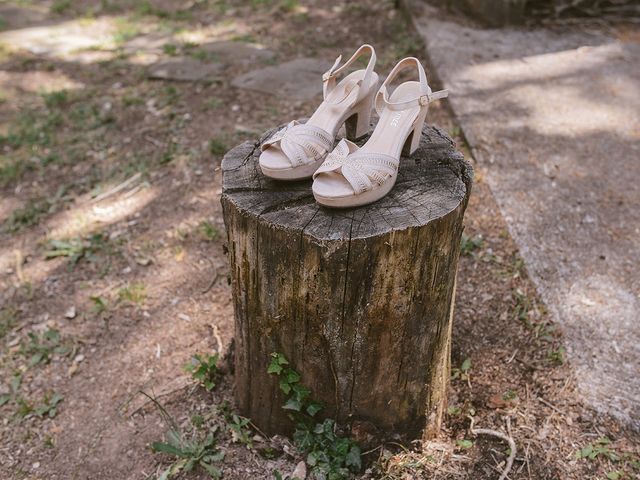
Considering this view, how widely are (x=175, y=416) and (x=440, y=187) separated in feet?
4.76

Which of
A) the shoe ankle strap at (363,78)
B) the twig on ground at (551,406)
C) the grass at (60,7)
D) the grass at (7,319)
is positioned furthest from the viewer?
the grass at (60,7)

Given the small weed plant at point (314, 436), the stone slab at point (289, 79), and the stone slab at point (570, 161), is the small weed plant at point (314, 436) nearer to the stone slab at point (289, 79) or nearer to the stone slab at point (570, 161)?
the stone slab at point (570, 161)

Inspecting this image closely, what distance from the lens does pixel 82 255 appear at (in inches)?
134

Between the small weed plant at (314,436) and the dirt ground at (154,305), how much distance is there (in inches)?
3.5

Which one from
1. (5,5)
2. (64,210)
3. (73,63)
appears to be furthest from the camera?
(5,5)

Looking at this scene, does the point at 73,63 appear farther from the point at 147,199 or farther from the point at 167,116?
the point at 147,199

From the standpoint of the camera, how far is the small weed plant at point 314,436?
204cm

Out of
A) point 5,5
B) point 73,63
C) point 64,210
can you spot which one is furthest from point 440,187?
point 5,5

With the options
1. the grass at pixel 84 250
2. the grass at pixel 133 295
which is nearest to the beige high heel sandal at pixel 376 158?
the grass at pixel 133 295

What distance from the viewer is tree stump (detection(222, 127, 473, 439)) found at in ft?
5.71

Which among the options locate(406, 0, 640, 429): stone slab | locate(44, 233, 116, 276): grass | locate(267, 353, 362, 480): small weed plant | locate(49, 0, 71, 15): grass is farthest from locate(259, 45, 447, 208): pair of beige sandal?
locate(49, 0, 71, 15): grass

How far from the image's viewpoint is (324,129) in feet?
6.86

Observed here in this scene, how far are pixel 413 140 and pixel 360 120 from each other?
0.91ft

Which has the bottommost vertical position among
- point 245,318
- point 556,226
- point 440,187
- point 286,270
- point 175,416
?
point 175,416
